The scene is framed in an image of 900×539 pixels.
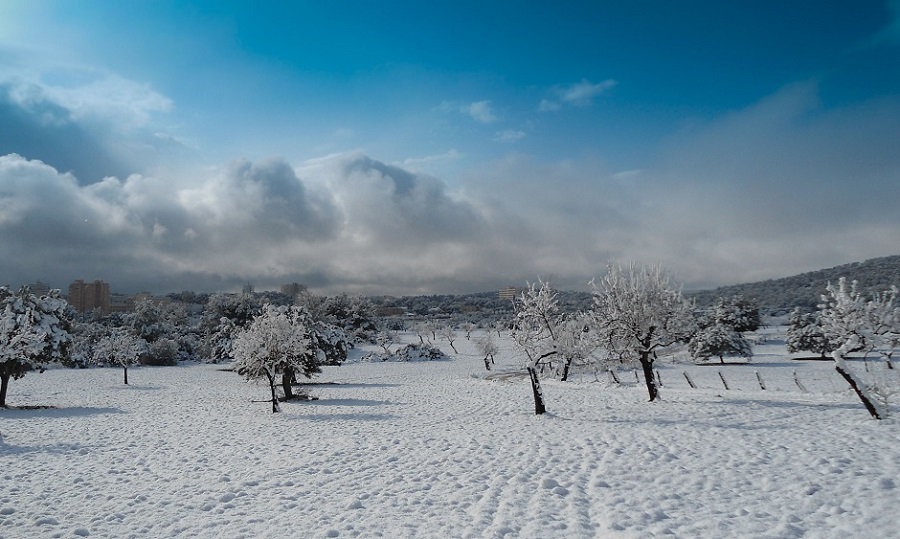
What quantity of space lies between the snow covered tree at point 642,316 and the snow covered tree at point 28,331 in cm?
2889

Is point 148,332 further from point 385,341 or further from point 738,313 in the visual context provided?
point 738,313

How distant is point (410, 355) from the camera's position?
72.5 m

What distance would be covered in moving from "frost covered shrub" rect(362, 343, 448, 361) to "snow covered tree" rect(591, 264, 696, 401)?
50629 millimetres

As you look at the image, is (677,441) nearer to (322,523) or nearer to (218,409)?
(322,523)

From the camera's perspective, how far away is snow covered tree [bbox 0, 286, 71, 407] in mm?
25172

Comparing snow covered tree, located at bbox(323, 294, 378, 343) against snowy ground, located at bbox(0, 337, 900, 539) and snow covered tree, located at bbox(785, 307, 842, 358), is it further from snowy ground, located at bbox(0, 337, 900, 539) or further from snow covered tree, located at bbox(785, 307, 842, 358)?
snowy ground, located at bbox(0, 337, 900, 539)

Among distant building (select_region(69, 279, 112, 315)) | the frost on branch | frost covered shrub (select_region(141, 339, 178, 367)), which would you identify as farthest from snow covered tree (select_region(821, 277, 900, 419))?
distant building (select_region(69, 279, 112, 315))

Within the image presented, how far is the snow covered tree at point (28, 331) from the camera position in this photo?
2517cm

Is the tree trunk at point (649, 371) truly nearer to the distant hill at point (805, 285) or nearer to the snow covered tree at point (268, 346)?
the snow covered tree at point (268, 346)

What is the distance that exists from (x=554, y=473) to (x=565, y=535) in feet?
10.6

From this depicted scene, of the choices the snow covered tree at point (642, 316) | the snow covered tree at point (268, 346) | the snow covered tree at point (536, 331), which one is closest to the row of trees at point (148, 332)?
the snow covered tree at point (268, 346)

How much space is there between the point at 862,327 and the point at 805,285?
16782 cm

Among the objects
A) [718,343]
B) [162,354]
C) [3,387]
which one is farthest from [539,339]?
[162,354]

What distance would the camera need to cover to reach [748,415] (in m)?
17.5
